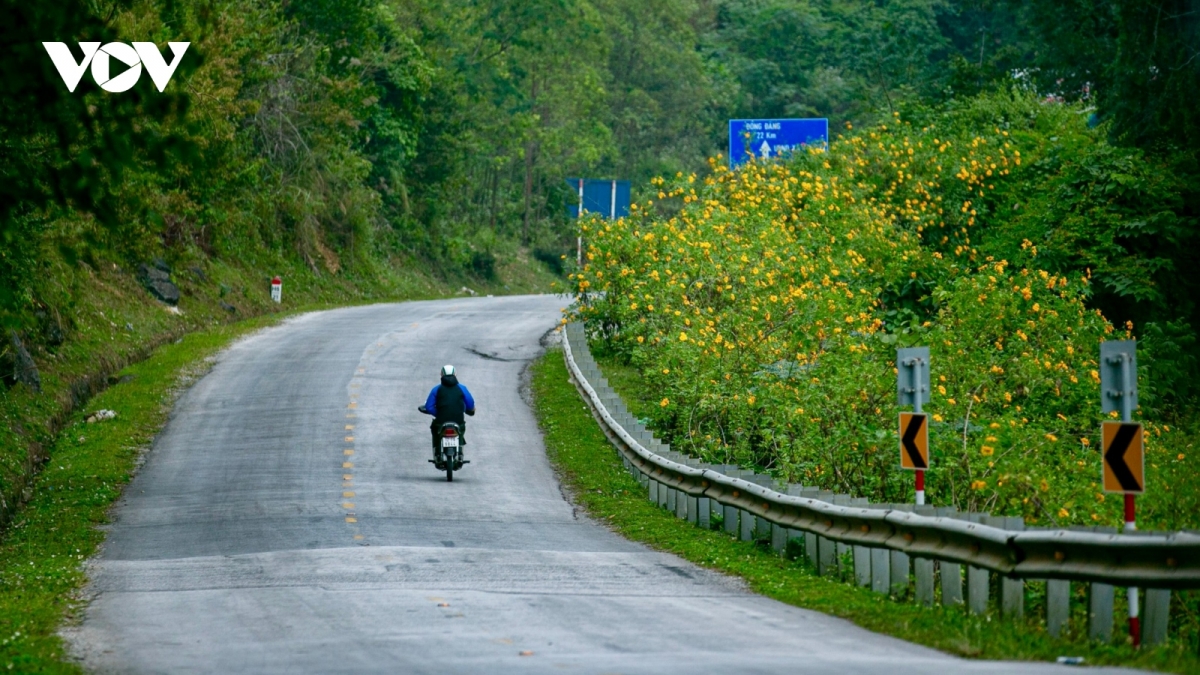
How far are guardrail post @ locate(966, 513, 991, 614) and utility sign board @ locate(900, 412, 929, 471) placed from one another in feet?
6.19

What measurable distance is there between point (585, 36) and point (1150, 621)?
6814cm

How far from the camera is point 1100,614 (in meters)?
10.4

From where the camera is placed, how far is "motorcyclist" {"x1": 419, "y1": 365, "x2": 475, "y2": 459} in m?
→ 23.0

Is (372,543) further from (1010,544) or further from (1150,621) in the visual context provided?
(1150,621)

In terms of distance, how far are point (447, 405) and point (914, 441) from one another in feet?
34.7

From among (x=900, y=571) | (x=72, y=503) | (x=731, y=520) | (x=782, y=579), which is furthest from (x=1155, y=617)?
(x=72, y=503)

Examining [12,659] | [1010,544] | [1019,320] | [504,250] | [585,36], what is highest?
[585,36]

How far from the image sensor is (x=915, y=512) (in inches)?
506

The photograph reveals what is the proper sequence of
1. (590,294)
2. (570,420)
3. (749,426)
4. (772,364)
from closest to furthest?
(749,426), (772,364), (570,420), (590,294)

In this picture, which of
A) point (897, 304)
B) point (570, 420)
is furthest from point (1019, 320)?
point (897, 304)

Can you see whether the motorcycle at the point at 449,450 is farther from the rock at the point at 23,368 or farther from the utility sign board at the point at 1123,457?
the utility sign board at the point at 1123,457

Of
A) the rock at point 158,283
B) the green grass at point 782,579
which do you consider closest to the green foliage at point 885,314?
the green grass at point 782,579

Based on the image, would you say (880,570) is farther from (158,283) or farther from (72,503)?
(158,283)

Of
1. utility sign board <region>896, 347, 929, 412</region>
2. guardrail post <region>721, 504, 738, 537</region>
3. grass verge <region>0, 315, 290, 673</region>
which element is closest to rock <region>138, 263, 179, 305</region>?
grass verge <region>0, 315, 290, 673</region>
